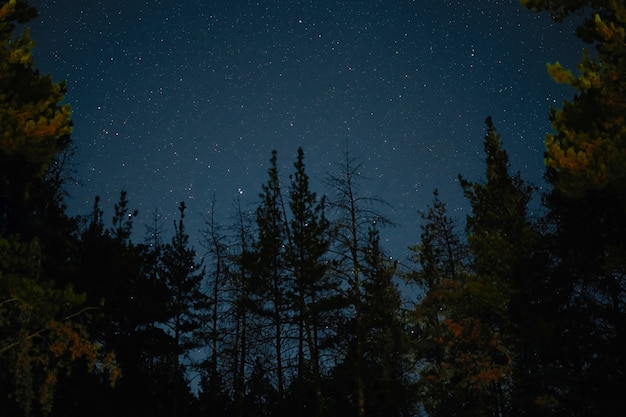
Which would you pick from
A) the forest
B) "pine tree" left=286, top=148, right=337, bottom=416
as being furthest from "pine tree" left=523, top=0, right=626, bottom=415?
"pine tree" left=286, top=148, right=337, bottom=416

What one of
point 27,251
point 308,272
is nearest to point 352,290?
point 308,272

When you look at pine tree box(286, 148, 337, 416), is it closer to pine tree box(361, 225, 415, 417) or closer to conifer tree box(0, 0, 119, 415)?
pine tree box(361, 225, 415, 417)

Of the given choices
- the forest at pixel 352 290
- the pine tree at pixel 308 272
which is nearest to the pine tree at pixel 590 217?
the forest at pixel 352 290

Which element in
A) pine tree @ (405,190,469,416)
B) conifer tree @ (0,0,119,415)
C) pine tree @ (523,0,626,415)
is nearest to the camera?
conifer tree @ (0,0,119,415)

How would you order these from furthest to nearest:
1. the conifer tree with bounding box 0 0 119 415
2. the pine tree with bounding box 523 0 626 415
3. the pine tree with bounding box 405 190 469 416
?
the pine tree with bounding box 405 190 469 416 < the pine tree with bounding box 523 0 626 415 < the conifer tree with bounding box 0 0 119 415

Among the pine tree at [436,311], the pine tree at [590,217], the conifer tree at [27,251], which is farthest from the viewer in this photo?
the pine tree at [436,311]

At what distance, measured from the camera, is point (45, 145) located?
28.6ft

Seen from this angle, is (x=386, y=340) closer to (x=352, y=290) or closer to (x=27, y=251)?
(x=352, y=290)

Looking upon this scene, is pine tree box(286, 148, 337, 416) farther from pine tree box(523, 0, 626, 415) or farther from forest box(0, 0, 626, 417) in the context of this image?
pine tree box(523, 0, 626, 415)

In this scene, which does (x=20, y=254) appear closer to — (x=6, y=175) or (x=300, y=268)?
(x=6, y=175)

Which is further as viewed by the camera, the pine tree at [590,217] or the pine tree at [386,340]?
Result: the pine tree at [386,340]

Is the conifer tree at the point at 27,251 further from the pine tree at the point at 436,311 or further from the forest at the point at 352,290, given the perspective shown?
the pine tree at the point at 436,311

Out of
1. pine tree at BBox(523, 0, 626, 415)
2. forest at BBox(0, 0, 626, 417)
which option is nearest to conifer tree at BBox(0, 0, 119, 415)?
forest at BBox(0, 0, 626, 417)

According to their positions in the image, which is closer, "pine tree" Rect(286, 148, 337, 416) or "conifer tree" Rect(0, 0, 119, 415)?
"conifer tree" Rect(0, 0, 119, 415)
